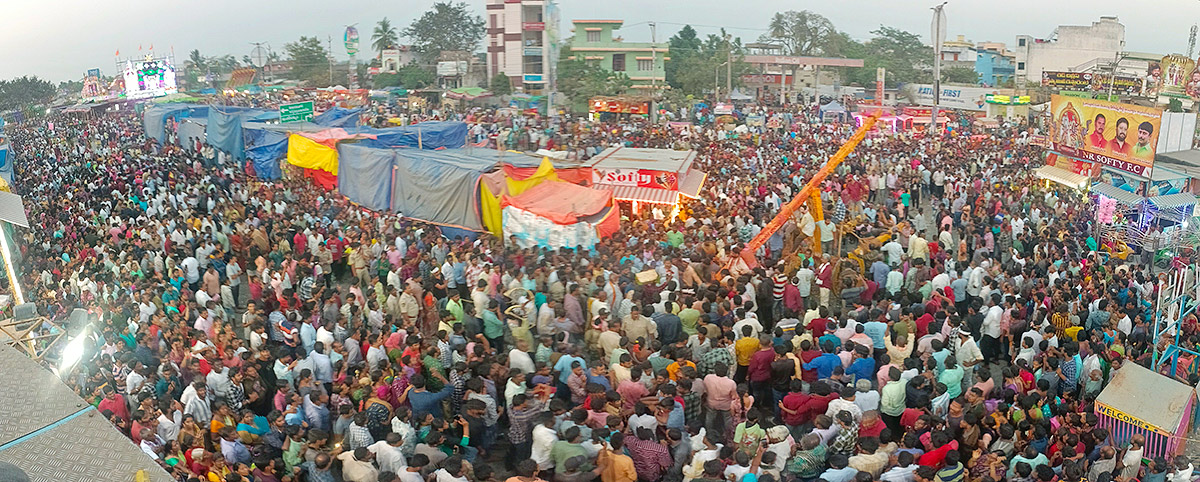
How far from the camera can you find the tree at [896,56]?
178 ft

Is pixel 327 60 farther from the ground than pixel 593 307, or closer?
farther from the ground

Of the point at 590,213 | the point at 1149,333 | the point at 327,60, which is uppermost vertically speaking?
the point at 327,60

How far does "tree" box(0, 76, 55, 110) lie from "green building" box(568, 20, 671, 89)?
41738mm

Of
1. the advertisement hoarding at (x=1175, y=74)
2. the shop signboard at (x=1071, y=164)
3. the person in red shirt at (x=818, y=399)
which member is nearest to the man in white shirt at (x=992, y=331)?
the person in red shirt at (x=818, y=399)

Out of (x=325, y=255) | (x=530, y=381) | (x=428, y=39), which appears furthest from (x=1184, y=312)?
(x=428, y=39)

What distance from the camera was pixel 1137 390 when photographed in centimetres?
639

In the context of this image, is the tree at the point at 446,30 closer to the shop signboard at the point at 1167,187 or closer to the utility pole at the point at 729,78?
the utility pole at the point at 729,78

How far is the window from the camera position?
48.4 meters

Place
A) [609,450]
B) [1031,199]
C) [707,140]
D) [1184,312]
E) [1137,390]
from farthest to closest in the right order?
1. [707,140]
2. [1031,199]
3. [1184,312]
4. [1137,390]
5. [609,450]

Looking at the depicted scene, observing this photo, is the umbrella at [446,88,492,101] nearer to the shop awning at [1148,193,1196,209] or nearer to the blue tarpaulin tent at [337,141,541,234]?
the blue tarpaulin tent at [337,141,541,234]

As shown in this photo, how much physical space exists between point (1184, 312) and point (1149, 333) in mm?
525

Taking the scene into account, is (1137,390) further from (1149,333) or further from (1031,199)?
(1031,199)

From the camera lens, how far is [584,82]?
138 feet

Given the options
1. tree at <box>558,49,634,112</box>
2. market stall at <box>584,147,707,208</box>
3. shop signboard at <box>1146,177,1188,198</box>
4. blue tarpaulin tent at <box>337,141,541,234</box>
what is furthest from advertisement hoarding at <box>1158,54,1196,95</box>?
tree at <box>558,49,634,112</box>
